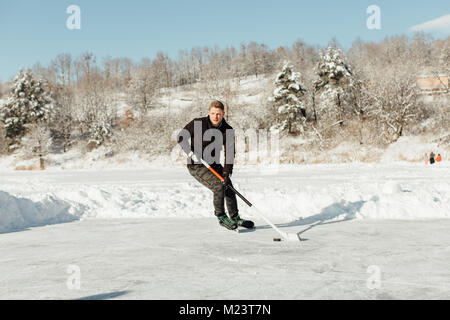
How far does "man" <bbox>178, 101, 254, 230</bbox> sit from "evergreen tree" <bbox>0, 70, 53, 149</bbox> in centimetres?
4219

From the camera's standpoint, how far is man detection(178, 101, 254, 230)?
514 centimetres

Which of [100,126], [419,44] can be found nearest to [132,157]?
[100,126]

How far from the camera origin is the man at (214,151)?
5.14 m

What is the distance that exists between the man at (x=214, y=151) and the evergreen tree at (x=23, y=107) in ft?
138

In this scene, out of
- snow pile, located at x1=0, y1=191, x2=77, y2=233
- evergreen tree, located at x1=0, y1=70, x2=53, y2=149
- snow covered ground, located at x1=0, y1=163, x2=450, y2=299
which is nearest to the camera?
snow covered ground, located at x1=0, y1=163, x2=450, y2=299

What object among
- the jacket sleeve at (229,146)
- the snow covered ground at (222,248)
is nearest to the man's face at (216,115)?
the jacket sleeve at (229,146)

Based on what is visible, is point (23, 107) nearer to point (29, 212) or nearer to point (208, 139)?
point (29, 212)

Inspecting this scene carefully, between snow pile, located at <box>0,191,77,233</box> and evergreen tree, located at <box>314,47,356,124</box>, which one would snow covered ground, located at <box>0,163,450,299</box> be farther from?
evergreen tree, located at <box>314,47,356,124</box>

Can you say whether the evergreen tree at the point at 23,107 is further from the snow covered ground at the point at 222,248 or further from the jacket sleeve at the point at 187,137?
the jacket sleeve at the point at 187,137

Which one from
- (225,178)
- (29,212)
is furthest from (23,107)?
(225,178)

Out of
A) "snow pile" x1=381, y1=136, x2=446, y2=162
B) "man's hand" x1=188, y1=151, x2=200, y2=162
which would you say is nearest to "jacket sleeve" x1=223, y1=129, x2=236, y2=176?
"man's hand" x1=188, y1=151, x2=200, y2=162

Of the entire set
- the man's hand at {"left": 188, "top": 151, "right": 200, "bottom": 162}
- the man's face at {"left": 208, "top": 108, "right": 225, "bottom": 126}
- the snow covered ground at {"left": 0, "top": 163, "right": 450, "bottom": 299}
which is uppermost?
the man's face at {"left": 208, "top": 108, "right": 225, "bottom": 126}

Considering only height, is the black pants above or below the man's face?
below

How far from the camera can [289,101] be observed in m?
37.6
